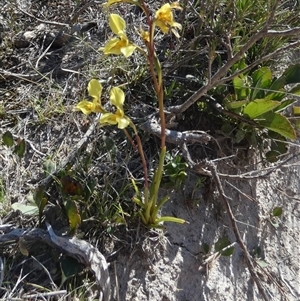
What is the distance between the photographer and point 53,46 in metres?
2.14

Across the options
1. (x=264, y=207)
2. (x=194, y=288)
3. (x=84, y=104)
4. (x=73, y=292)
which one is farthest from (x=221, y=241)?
(x=84, y=104)

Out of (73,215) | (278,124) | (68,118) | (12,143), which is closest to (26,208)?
(73,215)

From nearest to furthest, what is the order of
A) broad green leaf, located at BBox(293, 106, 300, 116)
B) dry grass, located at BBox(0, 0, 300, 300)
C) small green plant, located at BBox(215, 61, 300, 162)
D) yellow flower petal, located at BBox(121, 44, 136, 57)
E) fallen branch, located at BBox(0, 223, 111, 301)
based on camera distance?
1. yellow flower petal, located at BBox(121, 44, 136, 57)
2. fallen branch, located at BBox(0, 223, 111, 301)
3. dry grass, located at BBox(0, 0, 300, 300)
4. small green plant, located at BBox(215, 61, 300, 162)
5. broad green leaf, located at BBox(293, 106, 300, 116)

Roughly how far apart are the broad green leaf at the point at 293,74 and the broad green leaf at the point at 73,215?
0.93 m

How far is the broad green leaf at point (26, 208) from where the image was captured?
155cm

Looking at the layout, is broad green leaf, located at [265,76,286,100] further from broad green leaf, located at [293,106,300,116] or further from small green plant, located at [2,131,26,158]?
small green plant, located at [2,131,26,158]

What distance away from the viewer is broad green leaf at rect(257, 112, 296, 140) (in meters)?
1.76

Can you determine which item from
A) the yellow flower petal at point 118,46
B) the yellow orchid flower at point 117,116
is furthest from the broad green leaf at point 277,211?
the yellow flower petal at point 118,46

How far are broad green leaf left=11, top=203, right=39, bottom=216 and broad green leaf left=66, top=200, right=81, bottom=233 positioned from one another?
12 centimetres

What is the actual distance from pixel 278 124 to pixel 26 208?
2.84ft

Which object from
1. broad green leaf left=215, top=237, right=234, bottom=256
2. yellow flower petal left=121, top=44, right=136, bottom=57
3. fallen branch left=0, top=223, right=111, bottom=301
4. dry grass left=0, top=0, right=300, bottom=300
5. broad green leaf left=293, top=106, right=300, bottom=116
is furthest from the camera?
broad green leaf left=293, top=106, right=300, bottom=116

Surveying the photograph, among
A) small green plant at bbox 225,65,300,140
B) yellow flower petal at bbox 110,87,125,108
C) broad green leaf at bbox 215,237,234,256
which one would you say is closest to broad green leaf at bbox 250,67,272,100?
small green plant at bbox 225,65,300,140

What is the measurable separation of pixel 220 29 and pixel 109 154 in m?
0.68

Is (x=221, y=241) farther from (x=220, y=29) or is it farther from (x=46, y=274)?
(x=220, y=29)
